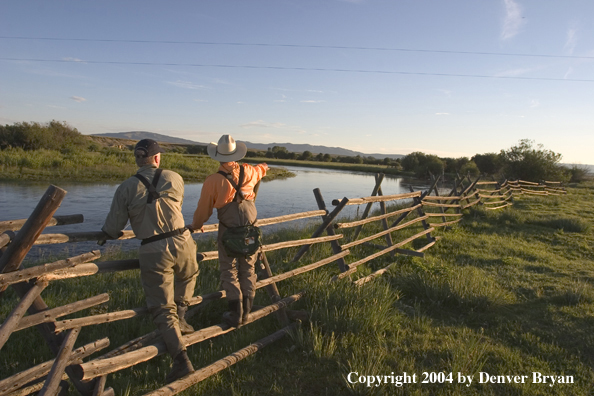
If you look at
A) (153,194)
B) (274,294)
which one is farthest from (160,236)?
(274,294)

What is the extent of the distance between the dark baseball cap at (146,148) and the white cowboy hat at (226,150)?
0.59 metres

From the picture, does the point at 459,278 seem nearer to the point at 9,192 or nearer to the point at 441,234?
the point at 441,234

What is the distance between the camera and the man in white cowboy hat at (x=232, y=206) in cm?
340

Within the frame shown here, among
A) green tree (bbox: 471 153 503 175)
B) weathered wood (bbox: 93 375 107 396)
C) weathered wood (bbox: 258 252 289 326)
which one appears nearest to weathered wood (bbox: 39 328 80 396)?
weathered wood (bbox: 93 375 107 396)

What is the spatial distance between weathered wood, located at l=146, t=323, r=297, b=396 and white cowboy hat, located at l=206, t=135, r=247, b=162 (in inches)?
70.3

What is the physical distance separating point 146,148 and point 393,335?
3.09 m

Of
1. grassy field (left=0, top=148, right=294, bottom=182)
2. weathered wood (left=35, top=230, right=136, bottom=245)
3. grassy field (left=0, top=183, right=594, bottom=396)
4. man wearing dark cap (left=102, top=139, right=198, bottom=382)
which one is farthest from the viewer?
A: grassy field (left=0, top=148, right=294, bottom=182)

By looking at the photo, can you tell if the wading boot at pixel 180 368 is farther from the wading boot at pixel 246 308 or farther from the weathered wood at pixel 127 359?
the wading boot at pixel 246 308

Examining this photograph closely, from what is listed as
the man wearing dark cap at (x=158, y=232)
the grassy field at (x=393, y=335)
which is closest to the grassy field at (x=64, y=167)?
the grassy field at (x=393, y=335)

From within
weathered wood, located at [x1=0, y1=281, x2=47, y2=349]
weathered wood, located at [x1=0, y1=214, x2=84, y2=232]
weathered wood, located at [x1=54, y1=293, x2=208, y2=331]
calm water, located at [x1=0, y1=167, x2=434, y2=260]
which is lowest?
calm water, located at [x1=0, y1=167, x2=434, y2=260]

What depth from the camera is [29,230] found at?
91.0 inches

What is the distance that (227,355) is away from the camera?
3656 mm

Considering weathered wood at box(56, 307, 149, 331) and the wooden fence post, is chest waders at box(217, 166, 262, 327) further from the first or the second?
the wooden fence post

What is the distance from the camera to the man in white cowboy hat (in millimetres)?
3402
